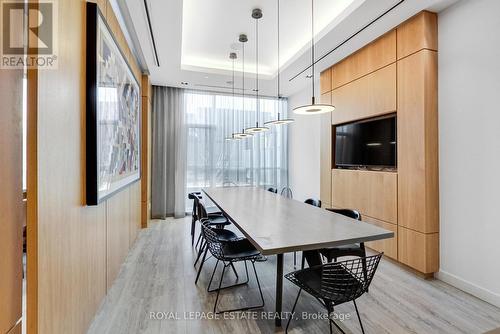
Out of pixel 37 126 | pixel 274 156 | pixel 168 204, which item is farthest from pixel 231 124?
pixel 37 126

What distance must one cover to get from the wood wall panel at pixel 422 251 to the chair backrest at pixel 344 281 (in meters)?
1.65

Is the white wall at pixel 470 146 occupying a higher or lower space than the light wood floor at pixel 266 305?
higher

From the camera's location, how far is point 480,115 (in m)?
2.41

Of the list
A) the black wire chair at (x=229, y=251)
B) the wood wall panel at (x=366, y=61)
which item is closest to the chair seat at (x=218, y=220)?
the black wire chair at (x=229, y=251)

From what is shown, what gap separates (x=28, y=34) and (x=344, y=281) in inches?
91.7

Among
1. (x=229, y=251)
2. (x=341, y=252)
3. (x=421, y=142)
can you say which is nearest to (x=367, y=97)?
(x=421, y=142)

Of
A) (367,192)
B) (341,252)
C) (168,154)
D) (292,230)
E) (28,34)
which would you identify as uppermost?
(28,34)

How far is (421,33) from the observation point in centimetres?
277

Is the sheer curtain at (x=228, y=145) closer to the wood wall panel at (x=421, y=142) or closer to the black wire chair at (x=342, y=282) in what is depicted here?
the wood wall panel at (x=421, y=142)

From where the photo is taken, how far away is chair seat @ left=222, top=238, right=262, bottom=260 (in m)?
2.23

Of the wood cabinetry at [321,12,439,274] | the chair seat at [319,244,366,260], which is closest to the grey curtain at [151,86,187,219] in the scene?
the wood cabinetry at [321,12,439,274]

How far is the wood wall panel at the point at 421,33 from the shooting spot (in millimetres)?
2760

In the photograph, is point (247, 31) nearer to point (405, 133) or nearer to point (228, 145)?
point (405, 133)

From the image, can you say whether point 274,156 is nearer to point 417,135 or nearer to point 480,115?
point 417,135
